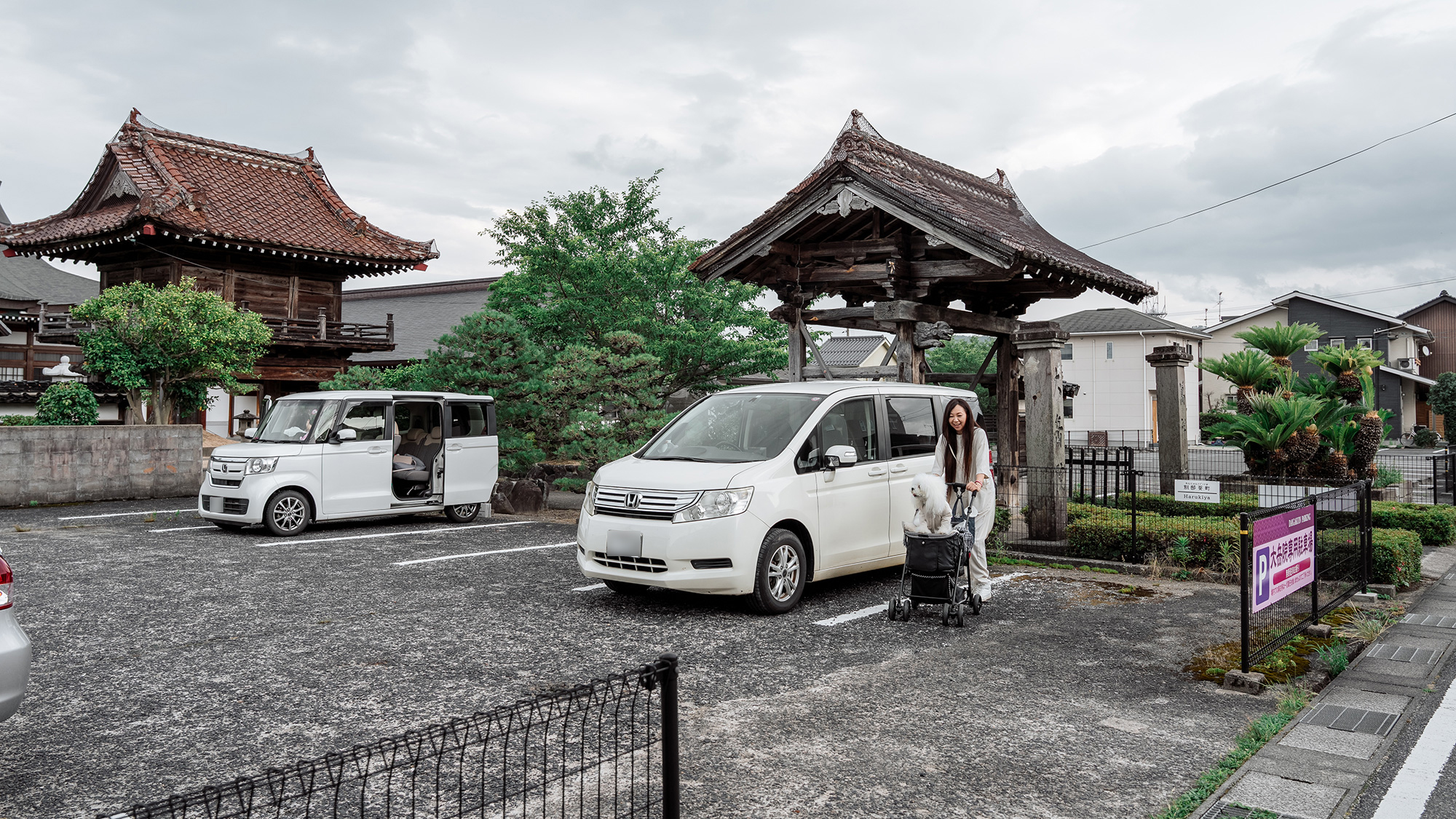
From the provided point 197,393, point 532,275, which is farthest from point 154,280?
point 532,275

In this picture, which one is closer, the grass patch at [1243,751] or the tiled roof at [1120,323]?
the grass patch at [1243,751]

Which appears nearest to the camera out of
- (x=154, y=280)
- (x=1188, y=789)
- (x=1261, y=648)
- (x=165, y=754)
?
(x=1188, y=789)

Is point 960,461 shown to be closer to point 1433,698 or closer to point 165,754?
point 1433,698

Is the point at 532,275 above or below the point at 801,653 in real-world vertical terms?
above

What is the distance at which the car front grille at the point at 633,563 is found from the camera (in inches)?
260

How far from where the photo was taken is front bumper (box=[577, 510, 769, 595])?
6.47 metres

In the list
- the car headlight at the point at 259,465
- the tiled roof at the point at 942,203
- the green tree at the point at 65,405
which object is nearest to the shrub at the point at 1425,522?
the tiled roof at the point at 942,203

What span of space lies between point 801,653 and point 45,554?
335 inches

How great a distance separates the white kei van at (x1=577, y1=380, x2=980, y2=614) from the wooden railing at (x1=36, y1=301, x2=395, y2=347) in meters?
16.5

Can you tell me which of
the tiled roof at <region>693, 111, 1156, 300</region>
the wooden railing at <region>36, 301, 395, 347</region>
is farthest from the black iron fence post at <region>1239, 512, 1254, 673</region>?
the wooden railing at <region>36, 301, 395, 347</region>

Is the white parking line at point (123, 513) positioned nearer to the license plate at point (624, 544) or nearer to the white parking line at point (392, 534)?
the white parking line at point (392, 534)

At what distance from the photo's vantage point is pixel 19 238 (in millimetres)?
21641

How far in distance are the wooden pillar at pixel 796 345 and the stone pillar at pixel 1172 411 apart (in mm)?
4629

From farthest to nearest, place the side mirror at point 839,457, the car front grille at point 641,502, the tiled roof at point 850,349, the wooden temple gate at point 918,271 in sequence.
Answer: the tiled roof at point 850,349 → the wooden temple gate at point 918,271 → the side mirror at point 839,457 → the car front grille at point 641,502
